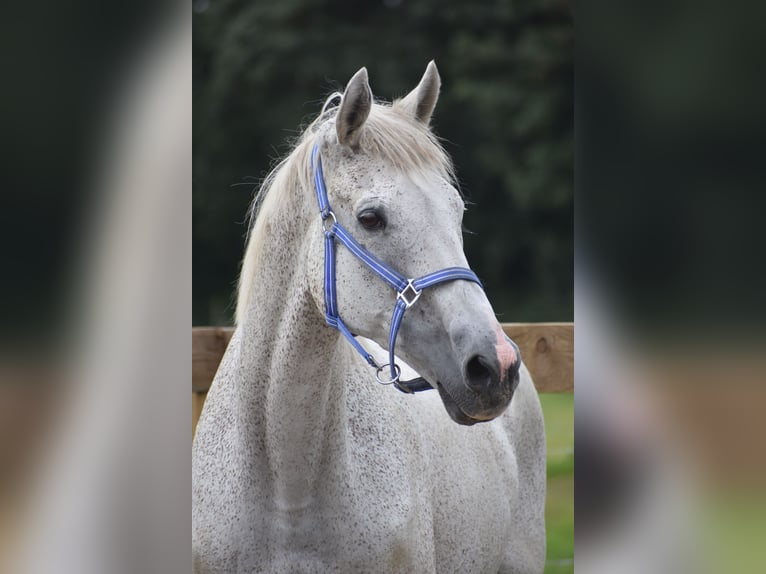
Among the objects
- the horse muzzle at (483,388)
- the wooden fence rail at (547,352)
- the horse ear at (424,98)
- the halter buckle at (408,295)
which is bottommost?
the wooden fence rail at (547,352)

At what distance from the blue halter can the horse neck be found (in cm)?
8

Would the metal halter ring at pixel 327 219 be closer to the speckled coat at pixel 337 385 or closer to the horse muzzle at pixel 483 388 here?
the speckled coat at pixel 337 385

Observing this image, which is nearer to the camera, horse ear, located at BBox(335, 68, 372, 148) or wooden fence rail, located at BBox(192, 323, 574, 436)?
horse ear, located at BBox(335, 68, 372, 148)

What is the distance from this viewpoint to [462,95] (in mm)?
6852

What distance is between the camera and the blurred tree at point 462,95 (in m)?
6.19

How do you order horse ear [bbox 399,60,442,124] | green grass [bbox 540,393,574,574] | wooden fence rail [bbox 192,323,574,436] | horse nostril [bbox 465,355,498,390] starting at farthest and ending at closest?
green grass [bbox 540,393,574,574], wooden fence rail [bbox 192,323,574,436], horse ear [bbox 399,60,442,124], horse nostril [bbox 465,355,498,390]

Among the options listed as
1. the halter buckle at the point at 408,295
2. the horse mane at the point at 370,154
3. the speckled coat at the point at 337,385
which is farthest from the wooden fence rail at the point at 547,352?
the halter buckle at the point at 408,295

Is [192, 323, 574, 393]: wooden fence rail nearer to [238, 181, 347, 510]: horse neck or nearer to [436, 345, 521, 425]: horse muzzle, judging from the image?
[238, 181, 347, 510]: horse neck

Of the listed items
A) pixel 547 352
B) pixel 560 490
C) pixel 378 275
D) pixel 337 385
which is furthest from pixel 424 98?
pixel 560 490

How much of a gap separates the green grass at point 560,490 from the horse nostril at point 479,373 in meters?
2.69

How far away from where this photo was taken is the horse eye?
165 centimetres

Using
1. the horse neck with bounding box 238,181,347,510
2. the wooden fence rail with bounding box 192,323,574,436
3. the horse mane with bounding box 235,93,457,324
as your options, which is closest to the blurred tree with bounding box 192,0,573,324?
the wooden fence rail with bounding box 192,323,574,436
